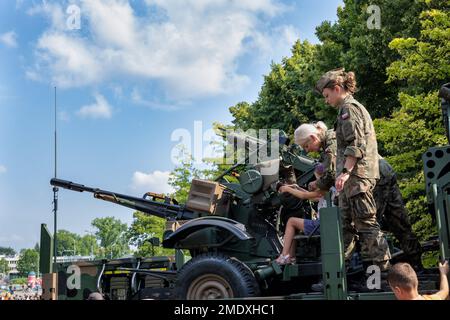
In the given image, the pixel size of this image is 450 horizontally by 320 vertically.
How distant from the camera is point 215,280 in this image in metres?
5.52

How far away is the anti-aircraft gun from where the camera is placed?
18.0 ft

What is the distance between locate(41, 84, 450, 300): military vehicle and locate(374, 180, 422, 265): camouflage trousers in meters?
0.13

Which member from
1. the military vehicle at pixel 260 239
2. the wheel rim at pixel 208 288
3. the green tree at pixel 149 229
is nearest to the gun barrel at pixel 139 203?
the military vehicle at pixel 260 239

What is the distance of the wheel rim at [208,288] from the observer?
17.9ft

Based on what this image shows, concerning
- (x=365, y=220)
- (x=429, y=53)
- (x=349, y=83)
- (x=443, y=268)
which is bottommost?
(x=443, y=268)

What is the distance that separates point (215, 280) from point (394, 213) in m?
1.81

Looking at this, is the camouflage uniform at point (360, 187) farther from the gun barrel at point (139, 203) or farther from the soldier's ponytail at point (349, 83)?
the gun barrel at point (139, 203)

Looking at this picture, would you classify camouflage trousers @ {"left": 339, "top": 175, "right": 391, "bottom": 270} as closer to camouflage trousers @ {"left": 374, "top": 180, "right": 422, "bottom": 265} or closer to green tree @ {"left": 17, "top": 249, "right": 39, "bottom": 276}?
camouflage trousers @ {"left": 374, "top": 180, "right": 422, "bottom": 265}

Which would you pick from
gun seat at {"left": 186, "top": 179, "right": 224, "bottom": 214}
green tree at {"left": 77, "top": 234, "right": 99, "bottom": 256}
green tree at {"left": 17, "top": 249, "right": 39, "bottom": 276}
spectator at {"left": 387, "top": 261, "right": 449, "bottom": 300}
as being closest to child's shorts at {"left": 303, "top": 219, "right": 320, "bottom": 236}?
gun seat at {"left": 186, "top": 179, "right": 224, "bottom": 214}

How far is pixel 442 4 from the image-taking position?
14336mm

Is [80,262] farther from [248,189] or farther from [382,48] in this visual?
[382,48]

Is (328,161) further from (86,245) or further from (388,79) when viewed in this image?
(86,245)

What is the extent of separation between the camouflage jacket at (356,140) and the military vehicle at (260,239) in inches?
19.7

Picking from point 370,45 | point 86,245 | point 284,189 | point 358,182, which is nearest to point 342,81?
point 358,182
